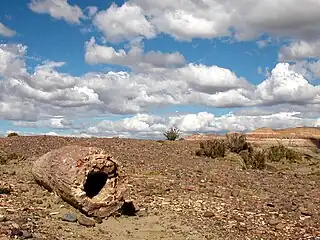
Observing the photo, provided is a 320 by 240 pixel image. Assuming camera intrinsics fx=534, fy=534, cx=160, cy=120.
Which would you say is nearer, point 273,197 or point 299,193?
point 273,197

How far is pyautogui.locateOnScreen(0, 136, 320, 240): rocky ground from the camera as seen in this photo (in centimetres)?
1060

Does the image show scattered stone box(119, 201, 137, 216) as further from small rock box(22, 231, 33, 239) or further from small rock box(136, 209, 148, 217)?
small rock box(22, 231, 33, 239)

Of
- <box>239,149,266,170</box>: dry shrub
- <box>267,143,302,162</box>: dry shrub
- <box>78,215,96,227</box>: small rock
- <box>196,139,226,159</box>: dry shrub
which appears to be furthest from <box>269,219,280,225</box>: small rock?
<box>267,143,302,162</box>: dry shrub

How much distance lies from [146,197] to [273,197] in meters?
3.66

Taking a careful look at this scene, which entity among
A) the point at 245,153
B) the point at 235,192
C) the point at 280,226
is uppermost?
the point at 245,153

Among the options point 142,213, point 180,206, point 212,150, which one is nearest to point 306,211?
point 180,206

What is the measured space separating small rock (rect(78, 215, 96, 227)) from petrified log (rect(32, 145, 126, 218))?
0.79ft

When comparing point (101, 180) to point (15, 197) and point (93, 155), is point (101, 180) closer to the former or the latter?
point (93, 155)

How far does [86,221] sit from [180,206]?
282cm

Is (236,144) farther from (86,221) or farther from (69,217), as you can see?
(69,217)

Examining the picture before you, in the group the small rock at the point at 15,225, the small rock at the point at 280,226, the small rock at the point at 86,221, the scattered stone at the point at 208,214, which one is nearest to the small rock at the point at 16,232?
the small rock at the point at 15,225

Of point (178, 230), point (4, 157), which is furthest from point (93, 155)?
point (4, 157)

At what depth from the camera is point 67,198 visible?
1159 cm

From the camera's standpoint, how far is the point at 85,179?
11.5 m
